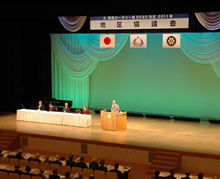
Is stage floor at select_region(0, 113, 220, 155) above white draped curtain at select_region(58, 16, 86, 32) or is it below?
below

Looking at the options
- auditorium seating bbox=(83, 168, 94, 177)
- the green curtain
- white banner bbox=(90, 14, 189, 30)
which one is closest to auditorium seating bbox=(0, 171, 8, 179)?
auditorium seating bbox=(83, 168, 94, 177)

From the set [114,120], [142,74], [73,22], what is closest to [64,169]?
[114,120]

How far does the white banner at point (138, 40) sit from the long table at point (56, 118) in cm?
342

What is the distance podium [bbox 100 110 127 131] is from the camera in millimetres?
14852

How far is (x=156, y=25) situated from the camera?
52.1ft

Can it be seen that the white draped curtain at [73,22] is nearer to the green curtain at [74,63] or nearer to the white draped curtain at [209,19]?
the green curtain at [74,63]

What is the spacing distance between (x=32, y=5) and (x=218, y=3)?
20.8 feet

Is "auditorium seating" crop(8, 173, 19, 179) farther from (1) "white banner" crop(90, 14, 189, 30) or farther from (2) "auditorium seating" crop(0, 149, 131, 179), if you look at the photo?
(1) "white banner" crop(90, 14, 189, 30)

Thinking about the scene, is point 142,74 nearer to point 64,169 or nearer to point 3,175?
point 64,169

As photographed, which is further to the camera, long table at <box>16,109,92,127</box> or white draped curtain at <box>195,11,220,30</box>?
long table at <box>16,109,92,127</box>

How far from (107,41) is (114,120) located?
3.85m

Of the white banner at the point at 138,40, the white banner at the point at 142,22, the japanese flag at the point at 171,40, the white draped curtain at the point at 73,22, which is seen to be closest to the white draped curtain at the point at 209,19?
the white banner at the point at 142,22

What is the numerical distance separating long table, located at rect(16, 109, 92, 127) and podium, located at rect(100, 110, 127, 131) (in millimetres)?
814

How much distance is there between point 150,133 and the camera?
14797 millimetres
